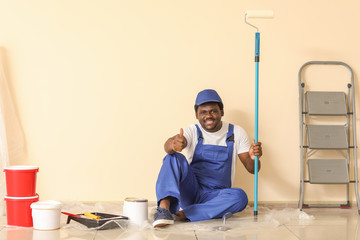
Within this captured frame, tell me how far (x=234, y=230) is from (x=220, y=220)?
13.1 inches

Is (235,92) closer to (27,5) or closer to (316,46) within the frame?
(316,46)

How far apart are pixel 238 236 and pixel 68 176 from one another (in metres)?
1.61

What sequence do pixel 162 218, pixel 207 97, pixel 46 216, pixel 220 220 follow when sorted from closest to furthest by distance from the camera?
1. pixel 46 216
2. pixel 162 218
3. pixel 220 220
4. pixel 207 97

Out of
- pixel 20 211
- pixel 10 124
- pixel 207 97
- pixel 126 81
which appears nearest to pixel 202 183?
pixel 207 97

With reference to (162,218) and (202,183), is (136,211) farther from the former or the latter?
(202,183)

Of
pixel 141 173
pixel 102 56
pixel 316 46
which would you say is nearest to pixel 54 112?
pixel 102 56

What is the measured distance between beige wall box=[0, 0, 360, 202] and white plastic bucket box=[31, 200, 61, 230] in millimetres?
970

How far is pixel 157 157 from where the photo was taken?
3955 millimetres

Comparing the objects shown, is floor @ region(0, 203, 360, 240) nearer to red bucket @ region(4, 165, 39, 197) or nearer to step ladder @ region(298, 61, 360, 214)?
red bucket @ region(4, 165, 39, 197)

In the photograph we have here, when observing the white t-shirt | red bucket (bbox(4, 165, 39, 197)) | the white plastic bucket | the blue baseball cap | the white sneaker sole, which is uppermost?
the blue baseball cap

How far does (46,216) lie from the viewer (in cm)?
290

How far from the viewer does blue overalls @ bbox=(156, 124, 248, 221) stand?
3279 mm

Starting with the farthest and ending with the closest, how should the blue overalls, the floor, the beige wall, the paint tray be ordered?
the beige wall, the blue overalls, the paint tray, the floor

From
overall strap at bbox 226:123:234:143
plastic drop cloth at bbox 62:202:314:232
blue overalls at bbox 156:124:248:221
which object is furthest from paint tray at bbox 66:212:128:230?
overall strap at bbox 226:123:234:143
